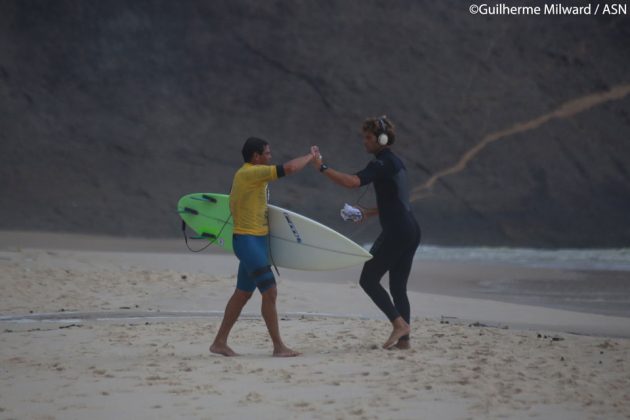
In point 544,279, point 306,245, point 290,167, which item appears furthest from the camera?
point 544,279

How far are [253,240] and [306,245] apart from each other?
643 mm

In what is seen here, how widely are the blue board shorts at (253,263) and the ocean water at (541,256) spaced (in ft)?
28.8

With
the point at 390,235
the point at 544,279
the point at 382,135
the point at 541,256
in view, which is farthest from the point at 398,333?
the point at 541,256

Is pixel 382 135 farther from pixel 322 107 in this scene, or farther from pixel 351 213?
pixel 322 107

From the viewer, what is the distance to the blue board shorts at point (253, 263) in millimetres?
6535

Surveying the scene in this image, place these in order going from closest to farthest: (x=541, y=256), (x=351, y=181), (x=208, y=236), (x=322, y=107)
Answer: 1. (x=351, y=181)
2. (x=208, y=236)
3. (x=541, y=256)
4. (x=322, y=107)

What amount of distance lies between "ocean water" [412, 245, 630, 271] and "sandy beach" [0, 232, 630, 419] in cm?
510

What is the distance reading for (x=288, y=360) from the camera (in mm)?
6453

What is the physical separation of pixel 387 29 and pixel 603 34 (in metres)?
4.02

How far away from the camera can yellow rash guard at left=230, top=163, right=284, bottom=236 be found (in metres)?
6.56

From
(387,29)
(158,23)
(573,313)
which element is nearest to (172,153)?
(158,23)

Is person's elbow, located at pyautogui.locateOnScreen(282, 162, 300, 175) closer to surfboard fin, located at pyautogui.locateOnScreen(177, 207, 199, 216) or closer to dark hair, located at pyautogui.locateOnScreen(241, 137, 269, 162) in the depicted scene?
dark hair, located at pyautogui.locateOnScreen(241, 137, 269, 162)

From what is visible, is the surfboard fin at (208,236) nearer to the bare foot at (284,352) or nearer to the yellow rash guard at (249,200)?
the yellow rash guard at (249,200)

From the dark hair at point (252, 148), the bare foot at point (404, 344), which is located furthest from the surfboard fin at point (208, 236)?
the bare foot at point (404, 344)
